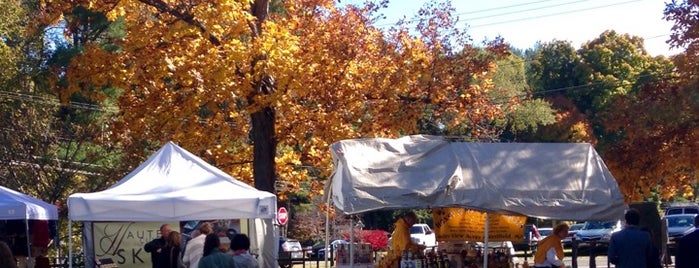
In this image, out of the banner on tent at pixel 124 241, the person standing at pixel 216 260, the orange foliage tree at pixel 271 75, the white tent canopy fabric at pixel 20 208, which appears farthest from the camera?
the orange foliage tree at pixel 271 75

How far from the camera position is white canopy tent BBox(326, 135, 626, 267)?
14078mm

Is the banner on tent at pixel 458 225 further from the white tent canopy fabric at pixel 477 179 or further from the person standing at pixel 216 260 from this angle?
the person standing at pixel 216 260

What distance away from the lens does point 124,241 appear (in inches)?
755

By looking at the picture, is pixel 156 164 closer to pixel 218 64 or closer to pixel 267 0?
pixel 218 64

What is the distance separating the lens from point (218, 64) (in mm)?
20391

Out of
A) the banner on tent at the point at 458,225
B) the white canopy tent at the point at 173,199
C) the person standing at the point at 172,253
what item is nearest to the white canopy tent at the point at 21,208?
the white canopy tent at the point at 173,199

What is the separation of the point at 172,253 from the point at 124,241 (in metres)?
5.06

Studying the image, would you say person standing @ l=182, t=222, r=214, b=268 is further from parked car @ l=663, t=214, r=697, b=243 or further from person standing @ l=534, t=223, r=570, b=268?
parked car @ l=663, t=214, r=697, b=243

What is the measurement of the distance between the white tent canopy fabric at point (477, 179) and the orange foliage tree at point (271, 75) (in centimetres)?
622

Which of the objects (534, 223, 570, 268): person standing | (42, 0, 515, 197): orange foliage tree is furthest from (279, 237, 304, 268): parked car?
(534, 223, 570, 268): person standing

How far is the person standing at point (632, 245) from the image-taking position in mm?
12336

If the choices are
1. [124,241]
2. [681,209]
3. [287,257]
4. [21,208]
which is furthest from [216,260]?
[681,209]

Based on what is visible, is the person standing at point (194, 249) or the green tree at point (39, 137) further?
the green tree at point (39, 137)

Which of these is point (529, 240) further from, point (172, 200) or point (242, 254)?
point (242, 254)
